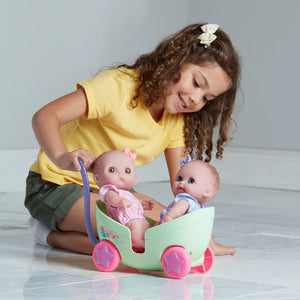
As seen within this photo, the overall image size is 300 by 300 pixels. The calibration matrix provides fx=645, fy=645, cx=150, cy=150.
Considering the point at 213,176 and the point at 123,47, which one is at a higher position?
the point at 213,176

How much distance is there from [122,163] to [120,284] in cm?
22

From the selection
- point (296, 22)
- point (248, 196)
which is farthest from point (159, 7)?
point (248, 196)

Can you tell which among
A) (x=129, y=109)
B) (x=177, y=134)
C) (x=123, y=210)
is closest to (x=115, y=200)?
(x=123, y=210)

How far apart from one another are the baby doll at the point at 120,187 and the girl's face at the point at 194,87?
33 cm

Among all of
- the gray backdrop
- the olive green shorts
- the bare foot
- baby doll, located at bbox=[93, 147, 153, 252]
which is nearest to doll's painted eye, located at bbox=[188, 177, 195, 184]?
baby doll, located at bbox=[93, 147, 153, 252]

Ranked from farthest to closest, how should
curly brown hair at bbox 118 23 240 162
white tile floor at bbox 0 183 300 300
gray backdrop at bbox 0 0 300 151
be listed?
gray backdrop at bbox 0 0 300 151 < curly brown hair at bbox 118 23 240 162 < white tile floor at bbox 0 183 300 300

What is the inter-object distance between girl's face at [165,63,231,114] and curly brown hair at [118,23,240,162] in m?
0.01

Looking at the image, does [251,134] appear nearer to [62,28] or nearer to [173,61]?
[62,28]

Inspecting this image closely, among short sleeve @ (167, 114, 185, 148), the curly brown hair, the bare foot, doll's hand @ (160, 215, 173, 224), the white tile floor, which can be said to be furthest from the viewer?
short sleeve @ (167, 114, 185, 148)

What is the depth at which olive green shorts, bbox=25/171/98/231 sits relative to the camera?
57.3 inches

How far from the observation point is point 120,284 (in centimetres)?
107

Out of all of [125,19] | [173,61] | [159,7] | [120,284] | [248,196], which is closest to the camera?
[120,284]

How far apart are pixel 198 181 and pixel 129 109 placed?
393mm

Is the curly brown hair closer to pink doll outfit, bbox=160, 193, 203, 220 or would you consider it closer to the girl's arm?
the girl's arm
